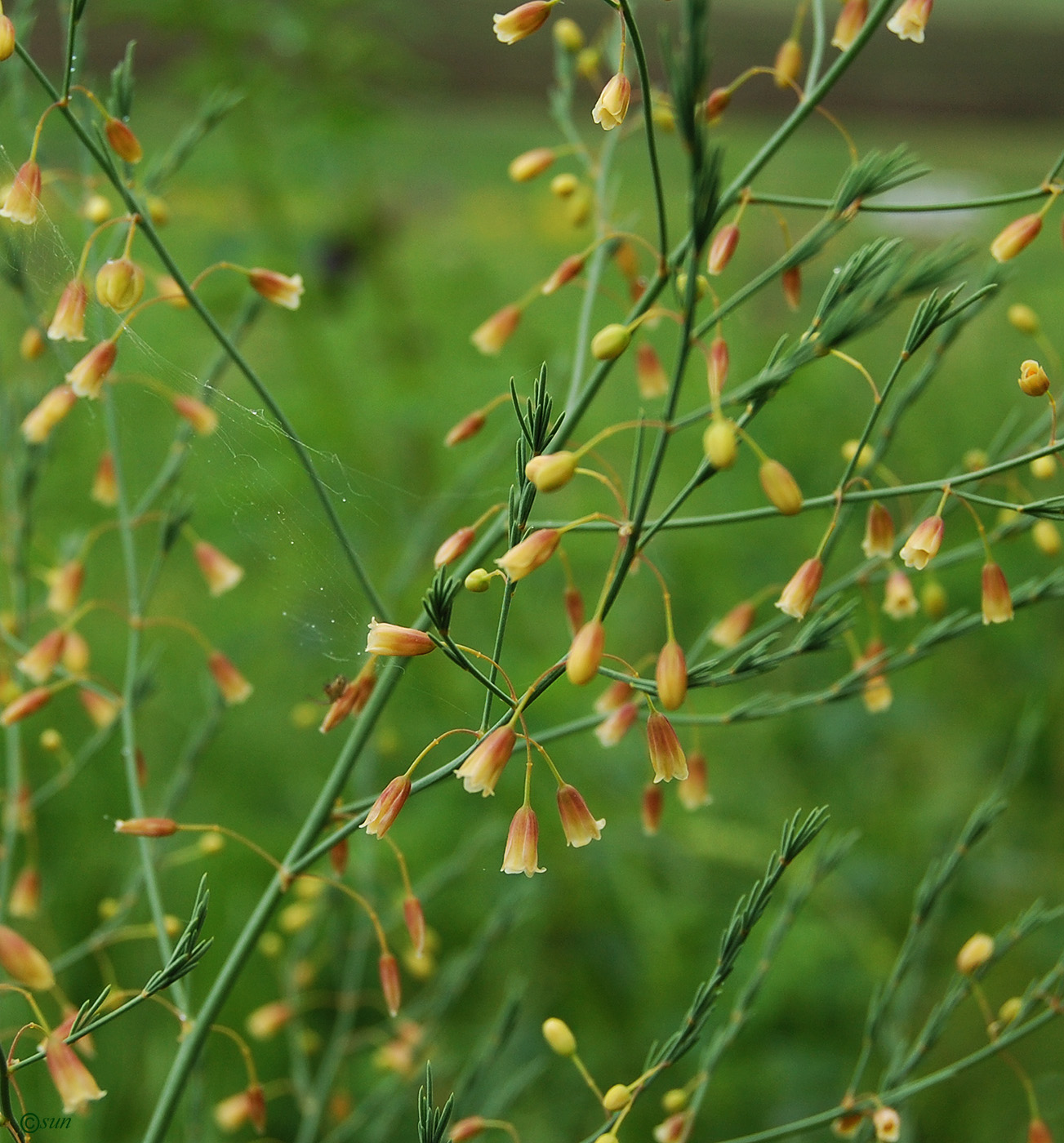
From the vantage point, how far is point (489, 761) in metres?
0.48

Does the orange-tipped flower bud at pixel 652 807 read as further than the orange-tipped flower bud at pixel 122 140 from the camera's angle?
Yes

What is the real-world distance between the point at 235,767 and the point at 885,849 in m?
0.93

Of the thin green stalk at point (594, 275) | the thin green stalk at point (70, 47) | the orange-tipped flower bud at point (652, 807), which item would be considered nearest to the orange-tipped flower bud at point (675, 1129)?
the orange-tipped flower bud at point (652, 807)

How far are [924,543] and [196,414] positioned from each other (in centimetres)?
42

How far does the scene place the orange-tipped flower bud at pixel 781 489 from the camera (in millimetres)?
464

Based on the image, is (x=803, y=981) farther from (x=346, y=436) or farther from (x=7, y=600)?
(x=7, y=600)

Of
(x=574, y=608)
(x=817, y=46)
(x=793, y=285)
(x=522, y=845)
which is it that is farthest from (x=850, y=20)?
(x=522, y=845)

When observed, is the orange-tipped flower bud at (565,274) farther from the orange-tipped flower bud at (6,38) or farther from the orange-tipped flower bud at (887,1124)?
the orange-tipped flower bud at (887,1124)

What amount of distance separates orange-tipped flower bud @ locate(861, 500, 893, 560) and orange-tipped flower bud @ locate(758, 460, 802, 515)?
6.5 inches

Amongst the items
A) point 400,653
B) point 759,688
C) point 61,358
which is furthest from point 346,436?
point 400,653

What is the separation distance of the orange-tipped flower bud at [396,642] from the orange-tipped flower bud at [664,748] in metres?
0.10

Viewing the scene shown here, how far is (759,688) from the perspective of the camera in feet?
6.19

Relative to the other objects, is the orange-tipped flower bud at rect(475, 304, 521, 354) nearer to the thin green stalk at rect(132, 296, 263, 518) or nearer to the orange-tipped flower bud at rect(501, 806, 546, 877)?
the thin green stalk at rect(132, 296, 263, 518)

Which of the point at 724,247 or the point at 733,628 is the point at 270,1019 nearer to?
Answer: the point at 733,628
